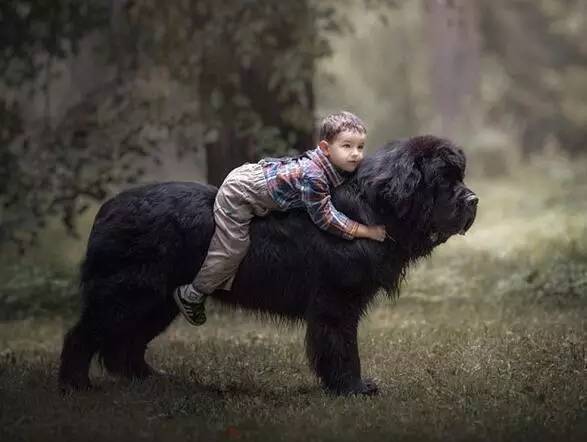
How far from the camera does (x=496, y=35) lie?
1166 inches

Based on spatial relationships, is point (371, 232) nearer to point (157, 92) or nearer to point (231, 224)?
point (231, 224)

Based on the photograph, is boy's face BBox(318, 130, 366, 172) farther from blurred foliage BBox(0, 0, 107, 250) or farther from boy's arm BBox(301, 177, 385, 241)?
blurred foliage BBox(0, 0, 107, 250)

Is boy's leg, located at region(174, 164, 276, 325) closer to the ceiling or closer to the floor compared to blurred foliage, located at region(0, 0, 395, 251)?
closer to the floor

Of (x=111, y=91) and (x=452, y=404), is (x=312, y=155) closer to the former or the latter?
(x=452, y=404)

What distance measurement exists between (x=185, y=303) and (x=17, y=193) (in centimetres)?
424

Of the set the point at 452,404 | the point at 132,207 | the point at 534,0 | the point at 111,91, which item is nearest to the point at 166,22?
the point at 111,91

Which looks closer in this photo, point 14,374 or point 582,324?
point 14,374

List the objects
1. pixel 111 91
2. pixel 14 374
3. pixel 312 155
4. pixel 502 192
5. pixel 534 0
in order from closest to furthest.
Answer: pixel 312 155
pixel 14 374
pixel 111 91
pixel 502 192
pixel 534 0

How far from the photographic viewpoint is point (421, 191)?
5.85 metres

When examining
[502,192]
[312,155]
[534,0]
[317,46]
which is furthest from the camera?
[534,0]

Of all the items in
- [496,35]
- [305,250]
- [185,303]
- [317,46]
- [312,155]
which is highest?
[496,35]

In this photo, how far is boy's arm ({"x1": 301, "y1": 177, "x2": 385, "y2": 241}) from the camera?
5797 mm

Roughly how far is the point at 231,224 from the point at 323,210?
0.59 meters

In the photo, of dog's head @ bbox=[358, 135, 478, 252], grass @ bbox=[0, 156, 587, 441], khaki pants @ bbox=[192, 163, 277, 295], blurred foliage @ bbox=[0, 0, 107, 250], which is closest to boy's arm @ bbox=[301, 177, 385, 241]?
dog's head @ bbox=[358, 135, 478, 252]
